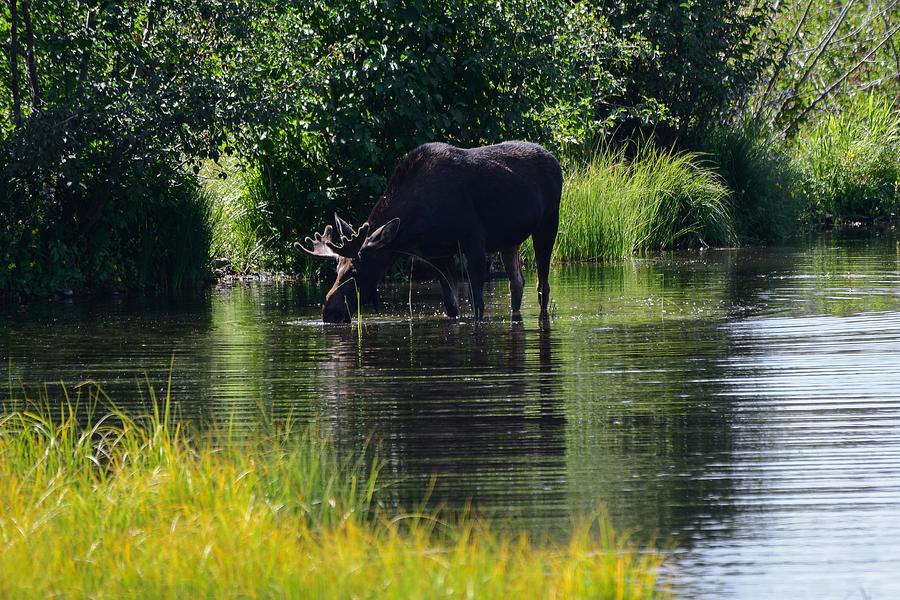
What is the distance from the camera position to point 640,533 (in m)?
5.69

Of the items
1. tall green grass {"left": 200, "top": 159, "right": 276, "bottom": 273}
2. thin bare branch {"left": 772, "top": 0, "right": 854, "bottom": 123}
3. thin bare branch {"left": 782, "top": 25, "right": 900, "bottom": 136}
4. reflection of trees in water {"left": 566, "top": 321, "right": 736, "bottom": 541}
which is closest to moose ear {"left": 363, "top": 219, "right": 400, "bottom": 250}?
reflection of trees in water {"left": 566, "top": 321, "right": 736, "bottom": 541}

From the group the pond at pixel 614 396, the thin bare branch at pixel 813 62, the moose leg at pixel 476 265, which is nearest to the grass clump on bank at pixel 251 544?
the pond at pixel 614 396

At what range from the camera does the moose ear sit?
45.0 feet

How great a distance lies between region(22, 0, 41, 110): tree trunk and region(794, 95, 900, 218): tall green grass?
1707 cm

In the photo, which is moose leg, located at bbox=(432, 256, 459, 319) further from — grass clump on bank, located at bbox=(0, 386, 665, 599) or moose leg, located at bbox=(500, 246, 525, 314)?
grass clump on bank, located at bbox=(0, 386, 665, 599)

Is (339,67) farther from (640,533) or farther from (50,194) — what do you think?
(640,533)

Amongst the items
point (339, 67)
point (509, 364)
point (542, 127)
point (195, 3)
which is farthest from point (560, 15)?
point (509, 364)

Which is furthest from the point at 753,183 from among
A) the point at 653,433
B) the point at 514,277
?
the point at 653,433

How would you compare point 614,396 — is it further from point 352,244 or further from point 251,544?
point 352,244

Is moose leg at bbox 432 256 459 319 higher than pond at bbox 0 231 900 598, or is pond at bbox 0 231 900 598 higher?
moose leg at bbox 432 256 459 319

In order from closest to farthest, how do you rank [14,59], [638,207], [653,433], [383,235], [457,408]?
[653,433] < [457,408] < [383,235] < [14,59] < [638,207]

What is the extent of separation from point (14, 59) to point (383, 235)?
679 centimetres

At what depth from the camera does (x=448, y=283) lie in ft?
47.5

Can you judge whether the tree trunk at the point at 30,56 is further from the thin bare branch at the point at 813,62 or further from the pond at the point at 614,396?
the thin bare branch at the point at 813,62
